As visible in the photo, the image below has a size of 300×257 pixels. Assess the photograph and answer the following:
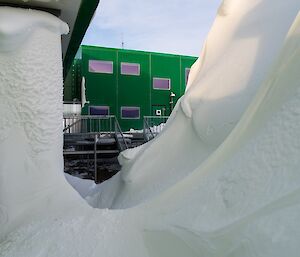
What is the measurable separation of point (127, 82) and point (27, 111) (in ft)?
37.2

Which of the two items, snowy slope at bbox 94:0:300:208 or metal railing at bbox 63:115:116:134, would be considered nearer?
snowy slope at bbox 94:0:300:208

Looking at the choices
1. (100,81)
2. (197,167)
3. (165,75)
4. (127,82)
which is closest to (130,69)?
(127,82)

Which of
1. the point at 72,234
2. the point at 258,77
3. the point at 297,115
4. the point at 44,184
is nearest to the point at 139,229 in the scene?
the point at 72,234

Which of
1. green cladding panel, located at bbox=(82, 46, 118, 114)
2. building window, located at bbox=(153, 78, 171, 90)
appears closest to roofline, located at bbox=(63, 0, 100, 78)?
green cladding panel, located at bbox=(82, 46, 118, 114)

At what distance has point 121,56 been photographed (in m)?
13.4

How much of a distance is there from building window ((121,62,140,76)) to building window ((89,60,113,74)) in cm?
49

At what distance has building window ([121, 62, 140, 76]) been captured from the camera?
13.4 metres

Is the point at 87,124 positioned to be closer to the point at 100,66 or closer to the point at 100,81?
the point at 100,81

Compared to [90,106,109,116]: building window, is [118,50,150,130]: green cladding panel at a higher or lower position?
higher

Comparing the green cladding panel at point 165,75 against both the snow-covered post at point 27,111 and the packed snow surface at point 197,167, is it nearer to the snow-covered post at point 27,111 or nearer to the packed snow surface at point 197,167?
the packed snow surface at point 197,167

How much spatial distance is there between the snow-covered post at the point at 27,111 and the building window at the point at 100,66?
34.9 feet

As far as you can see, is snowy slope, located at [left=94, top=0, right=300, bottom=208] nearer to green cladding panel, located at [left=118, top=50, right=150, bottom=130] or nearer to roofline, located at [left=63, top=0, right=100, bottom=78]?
roofline, located at [left=63, top=0, right=100, bottom=78]

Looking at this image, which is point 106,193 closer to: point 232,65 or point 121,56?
point 232,65

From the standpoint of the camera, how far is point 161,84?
1401cm
